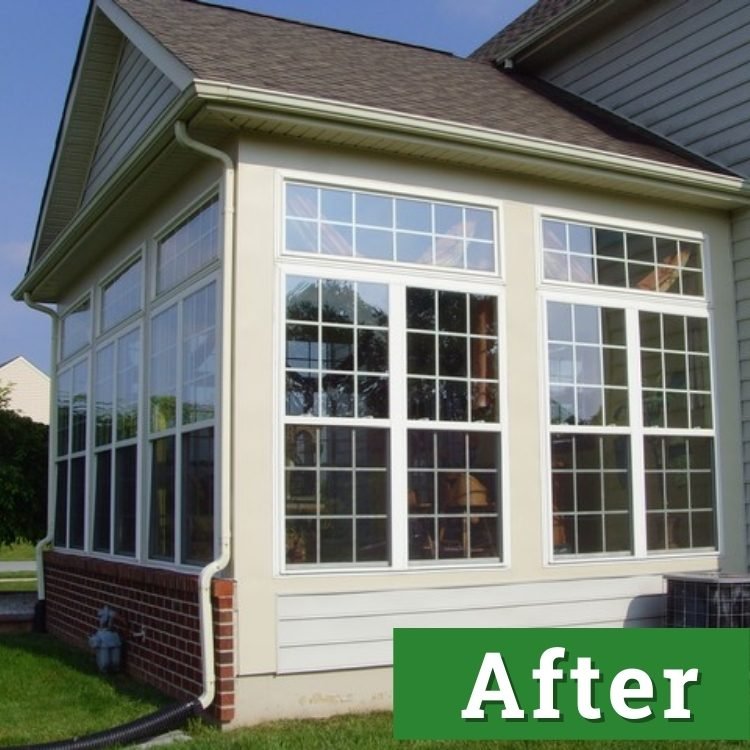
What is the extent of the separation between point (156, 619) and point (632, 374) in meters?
3.94

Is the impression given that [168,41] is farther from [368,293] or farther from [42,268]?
[42,268]

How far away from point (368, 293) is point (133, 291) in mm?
2792

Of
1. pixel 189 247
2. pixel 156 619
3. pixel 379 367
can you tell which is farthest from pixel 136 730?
pixel 189 247

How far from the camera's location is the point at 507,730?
5.92 metres

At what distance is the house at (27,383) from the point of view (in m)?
50.1

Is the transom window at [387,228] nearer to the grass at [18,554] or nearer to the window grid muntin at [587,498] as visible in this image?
the window grid muntin at [587,498]

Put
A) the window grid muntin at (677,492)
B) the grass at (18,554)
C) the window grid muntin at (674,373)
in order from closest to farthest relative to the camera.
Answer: the window grid muntin at (677,492), the window grid muntin at (674,373), the grass at (18,554)

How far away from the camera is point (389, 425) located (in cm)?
720

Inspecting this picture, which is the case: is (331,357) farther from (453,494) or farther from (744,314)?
(744,314)

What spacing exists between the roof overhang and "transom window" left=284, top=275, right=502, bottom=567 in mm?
953

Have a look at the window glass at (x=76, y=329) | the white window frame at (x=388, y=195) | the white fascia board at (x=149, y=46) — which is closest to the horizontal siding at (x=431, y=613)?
the white window frame at (x=388, y=195)

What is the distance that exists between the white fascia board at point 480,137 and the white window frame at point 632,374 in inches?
16.6

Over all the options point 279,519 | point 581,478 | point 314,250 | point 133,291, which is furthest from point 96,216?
point 581,478

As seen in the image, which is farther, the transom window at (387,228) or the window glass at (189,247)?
the window glass at (189,247)
